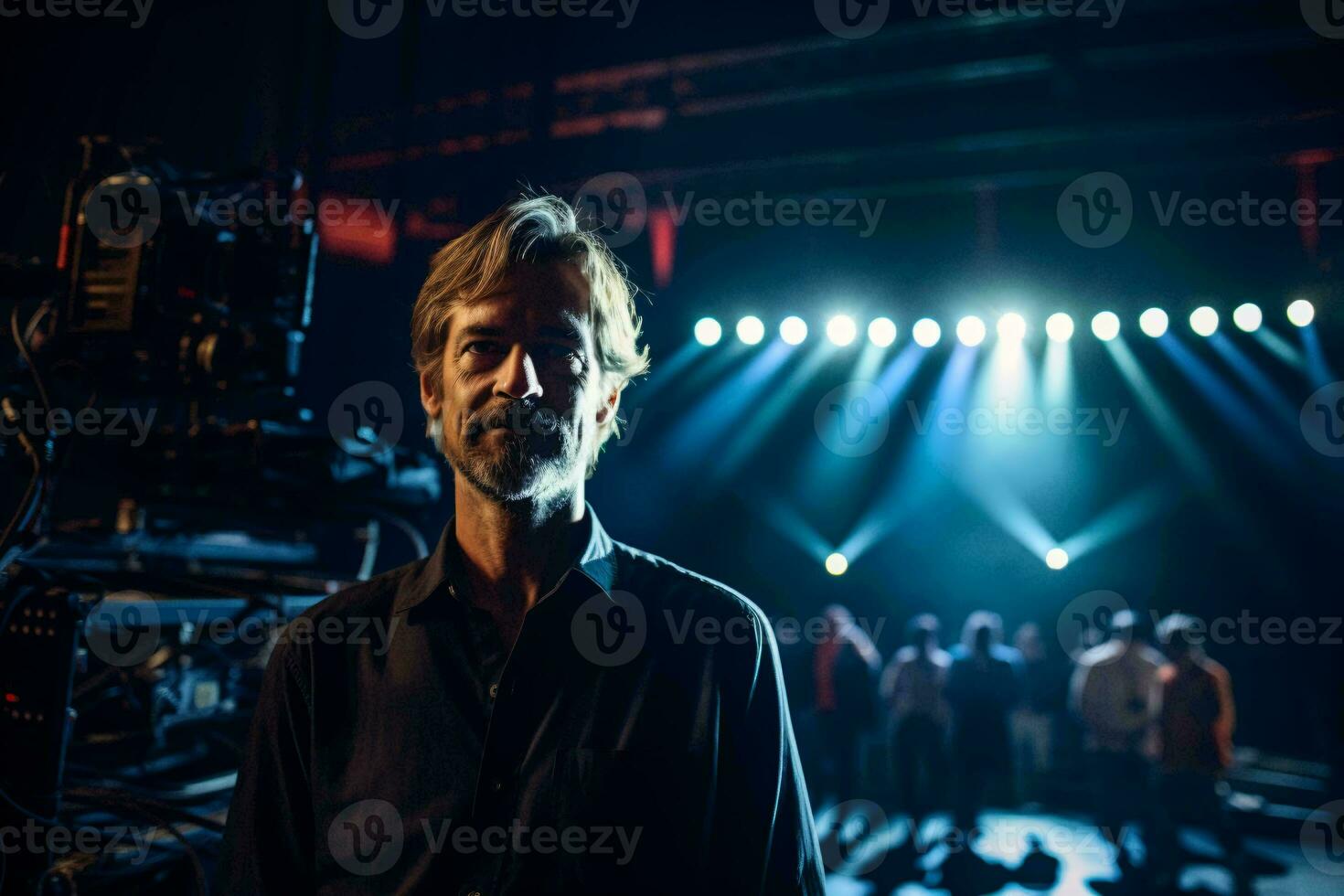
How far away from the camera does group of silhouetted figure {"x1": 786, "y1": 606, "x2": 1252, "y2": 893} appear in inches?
179

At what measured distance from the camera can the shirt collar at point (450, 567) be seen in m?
1.33

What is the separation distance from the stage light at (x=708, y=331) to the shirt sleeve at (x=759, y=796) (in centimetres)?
656

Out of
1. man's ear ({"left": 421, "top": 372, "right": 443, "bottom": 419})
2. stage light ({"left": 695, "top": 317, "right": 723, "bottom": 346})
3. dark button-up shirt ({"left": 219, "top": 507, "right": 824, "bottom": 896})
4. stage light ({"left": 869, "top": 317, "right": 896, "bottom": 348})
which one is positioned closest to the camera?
dark button-up shirt ({"left": 219, "top": 507, "right": 824, "bottom": 896})

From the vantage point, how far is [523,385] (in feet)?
4.21

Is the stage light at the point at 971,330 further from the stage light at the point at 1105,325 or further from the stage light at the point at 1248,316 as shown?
the stage light at the point at 1248,316

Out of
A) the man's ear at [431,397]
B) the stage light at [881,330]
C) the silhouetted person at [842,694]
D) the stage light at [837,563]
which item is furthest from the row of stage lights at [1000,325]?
the man's ear at [431,397]

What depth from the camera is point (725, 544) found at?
898 cm

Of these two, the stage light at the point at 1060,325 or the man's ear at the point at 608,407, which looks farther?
the stage light at the point at 1060,325

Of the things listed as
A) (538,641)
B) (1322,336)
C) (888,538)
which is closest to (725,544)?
(888,538)

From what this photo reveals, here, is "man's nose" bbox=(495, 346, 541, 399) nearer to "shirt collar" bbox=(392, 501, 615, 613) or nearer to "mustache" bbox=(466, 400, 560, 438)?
"mustache" bbox=(466, 400, 560, 438)

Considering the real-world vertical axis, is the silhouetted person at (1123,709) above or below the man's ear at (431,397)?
below

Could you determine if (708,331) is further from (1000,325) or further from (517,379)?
(517,379)

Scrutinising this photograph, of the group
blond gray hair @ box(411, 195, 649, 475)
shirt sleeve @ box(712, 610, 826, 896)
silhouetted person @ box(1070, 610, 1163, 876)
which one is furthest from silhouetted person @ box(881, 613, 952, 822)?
blond gray hair @ box(411, 195, 649, 475)

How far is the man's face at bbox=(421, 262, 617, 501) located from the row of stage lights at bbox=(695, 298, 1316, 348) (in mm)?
6077
